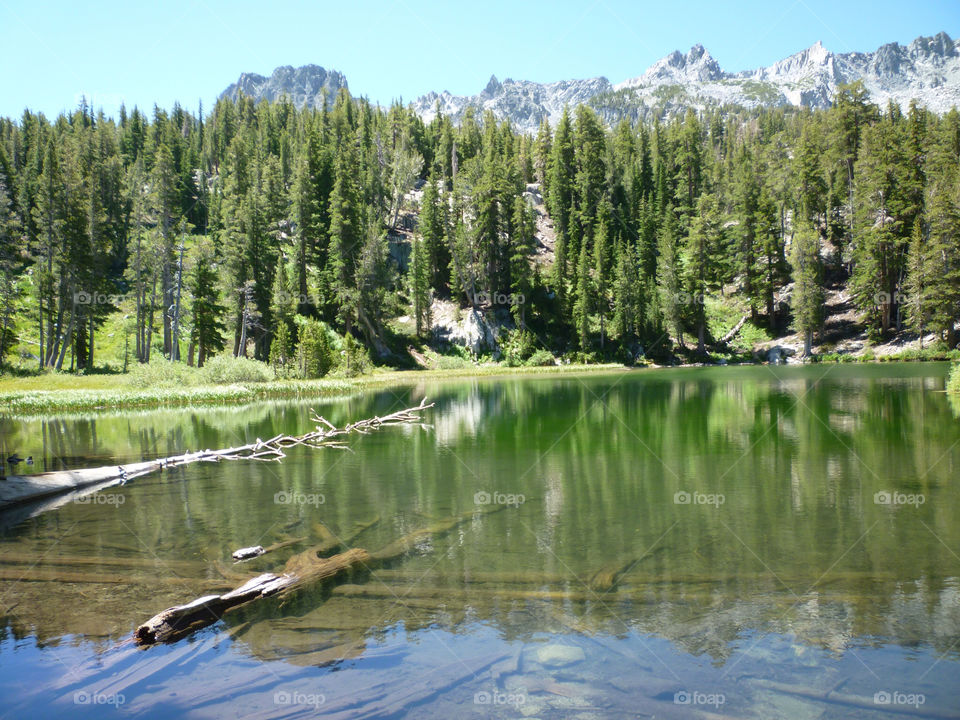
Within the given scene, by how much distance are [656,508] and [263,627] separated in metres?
9.31

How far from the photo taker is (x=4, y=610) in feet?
31.3

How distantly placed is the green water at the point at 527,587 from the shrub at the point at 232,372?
27.3 m

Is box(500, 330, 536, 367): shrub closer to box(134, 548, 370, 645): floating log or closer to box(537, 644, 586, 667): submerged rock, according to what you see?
box(134, 548, 370, 645): floating log

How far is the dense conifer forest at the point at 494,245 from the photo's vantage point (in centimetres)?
5888

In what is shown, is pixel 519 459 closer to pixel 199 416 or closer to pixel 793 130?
pixel 199 416

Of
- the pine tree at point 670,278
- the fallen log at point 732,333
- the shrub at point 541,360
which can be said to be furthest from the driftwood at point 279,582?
the fallen log at point 732,333

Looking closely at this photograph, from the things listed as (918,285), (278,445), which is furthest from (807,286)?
(278,445)

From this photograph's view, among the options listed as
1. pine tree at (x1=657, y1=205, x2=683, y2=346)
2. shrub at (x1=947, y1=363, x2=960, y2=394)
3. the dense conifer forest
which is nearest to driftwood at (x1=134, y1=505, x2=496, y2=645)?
shrub at (x1=947, y1=363, x2=960, y2=394)

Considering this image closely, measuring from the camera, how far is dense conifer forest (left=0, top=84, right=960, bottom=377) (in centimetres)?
5888

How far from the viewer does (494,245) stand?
79562mm

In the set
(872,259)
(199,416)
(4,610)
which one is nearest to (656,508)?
(4,610)

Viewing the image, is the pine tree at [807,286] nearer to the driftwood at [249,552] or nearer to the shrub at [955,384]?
the shrub at [955,384]

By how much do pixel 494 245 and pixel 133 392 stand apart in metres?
48.2

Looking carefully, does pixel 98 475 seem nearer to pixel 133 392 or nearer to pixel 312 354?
pixel 133 392
